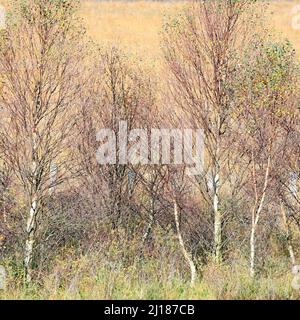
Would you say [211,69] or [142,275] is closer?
[142,275]

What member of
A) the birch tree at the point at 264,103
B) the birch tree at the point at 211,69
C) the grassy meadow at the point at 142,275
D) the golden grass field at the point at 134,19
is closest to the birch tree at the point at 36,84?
the grassy meadow at the point at 142,275

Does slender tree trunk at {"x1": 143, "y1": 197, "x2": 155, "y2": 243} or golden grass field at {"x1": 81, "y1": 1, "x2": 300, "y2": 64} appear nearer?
slender tree trunk at {"x1": 143, "y1": 197, "x2": 155, "y2": 243}

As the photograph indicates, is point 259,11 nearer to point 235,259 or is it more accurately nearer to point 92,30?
point 235,259

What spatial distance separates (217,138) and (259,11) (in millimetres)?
3446

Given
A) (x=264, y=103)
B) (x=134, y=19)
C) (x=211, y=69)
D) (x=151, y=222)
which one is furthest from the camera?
(x=134, y=19)

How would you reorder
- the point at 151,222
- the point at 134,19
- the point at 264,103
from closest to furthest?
the point at 264,103
the point at 151,222
the point at 134,19

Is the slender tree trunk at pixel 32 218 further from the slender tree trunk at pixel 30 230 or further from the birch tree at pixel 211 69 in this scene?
the birch tree at pixel 211 69

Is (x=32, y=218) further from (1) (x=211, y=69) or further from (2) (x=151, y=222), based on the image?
(1) (x=211, y=69)

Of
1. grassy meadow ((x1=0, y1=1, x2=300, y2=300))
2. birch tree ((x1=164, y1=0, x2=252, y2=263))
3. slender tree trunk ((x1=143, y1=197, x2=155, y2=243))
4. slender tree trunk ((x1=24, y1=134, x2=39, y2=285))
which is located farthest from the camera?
slender tree trunk ((x1=143, y1=197, x2=155, y2=243))

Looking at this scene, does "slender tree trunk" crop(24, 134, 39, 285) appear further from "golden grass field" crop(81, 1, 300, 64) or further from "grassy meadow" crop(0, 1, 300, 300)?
"golden grass field" crop(81, 1, 300, 64)

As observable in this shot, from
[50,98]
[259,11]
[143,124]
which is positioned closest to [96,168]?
[143,124]

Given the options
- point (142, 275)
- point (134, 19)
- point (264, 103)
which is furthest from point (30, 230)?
point (134, 19)

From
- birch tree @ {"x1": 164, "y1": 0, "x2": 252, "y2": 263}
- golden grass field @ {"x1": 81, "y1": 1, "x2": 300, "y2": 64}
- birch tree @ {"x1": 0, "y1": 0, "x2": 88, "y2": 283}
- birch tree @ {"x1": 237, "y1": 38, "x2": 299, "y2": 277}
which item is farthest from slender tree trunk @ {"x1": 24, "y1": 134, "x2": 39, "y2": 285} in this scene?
golden grass field @ {"x1": 81, "y1": 1, "x2": 300, "y2": 64}

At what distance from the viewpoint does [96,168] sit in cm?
1619
